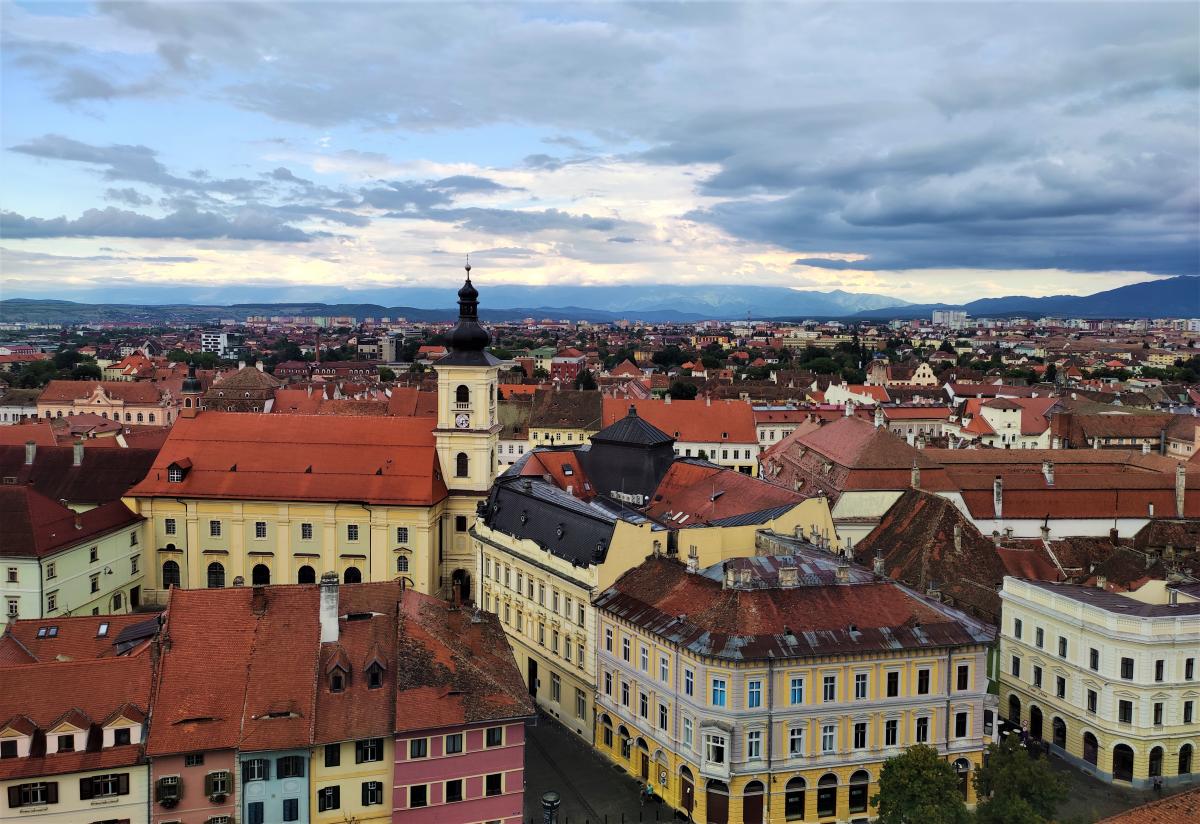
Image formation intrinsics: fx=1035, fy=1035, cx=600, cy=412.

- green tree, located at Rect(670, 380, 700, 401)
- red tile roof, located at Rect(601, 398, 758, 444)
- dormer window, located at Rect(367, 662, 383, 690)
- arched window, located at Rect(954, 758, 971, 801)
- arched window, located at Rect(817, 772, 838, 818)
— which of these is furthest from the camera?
green tree, located at Rect(670, 380, 700, 401)

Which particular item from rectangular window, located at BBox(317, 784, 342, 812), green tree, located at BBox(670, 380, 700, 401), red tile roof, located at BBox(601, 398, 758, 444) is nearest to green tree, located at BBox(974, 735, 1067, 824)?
rectangular window, located at BBox(317, 784, 342, 812)

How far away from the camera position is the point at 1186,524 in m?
73.4

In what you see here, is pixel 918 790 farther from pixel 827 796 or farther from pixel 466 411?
pixel 466 411

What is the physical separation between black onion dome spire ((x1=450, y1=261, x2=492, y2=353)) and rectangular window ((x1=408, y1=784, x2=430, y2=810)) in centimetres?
3993

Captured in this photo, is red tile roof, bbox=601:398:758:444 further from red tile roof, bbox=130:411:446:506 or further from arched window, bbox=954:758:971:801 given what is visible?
arched window, bbox=954:758:971:801

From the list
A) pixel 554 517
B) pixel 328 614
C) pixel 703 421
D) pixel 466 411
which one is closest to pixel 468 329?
pixel 466 411

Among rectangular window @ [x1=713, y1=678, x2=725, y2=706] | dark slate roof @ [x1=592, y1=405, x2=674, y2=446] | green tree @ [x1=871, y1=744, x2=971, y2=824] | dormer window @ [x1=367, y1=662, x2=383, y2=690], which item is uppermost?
dark slate roof @ [x1=592, y1=405, x2=674, y2=446]

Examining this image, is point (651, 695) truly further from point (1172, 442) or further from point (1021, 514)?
point (1172, 442)

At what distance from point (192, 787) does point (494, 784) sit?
35.9 ft

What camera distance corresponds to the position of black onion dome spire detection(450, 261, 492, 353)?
2931 inches

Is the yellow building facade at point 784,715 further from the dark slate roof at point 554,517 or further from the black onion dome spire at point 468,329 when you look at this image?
the black onion dome spire at point 468,329

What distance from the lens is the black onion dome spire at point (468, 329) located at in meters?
74.4

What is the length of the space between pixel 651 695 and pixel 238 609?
18.4 metres

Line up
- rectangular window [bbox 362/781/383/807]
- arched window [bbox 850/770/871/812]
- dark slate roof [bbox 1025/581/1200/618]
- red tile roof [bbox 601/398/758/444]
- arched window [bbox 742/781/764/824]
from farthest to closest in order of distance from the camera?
1. red tile roof [bbox 601/398/758/444]
2. dark slate roof [bbox 1025/581/1200/618]
3. arched window [bbox 850/770/871/812]
4. arched window [bbox 742/781/764/824]
5. rectangular window [bbox 362/781/383/807]
